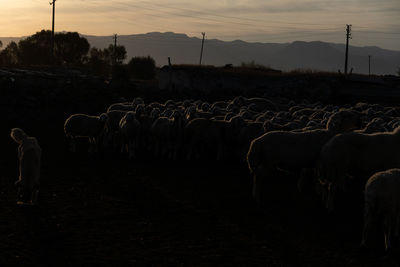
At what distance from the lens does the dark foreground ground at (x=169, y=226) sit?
349 inches

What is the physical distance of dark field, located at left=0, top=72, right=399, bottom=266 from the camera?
8.91 meters

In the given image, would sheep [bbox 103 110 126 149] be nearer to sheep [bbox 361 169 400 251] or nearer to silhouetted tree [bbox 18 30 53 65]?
sheep [bbox 361 169 400 251]

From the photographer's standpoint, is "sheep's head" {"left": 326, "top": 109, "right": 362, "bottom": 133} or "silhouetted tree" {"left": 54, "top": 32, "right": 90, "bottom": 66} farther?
"silhouetted tree" {"left": 54, "top": 32, "right": 90, "bottom": 66}

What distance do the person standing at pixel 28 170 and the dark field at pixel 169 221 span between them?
0.28 metres

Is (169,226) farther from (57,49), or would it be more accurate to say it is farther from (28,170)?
(57,49)

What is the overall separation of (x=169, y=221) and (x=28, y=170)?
306 cm

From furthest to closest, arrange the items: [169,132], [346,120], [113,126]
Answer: [113,126] < [169,132] < [346,120]

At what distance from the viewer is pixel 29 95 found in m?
36.1

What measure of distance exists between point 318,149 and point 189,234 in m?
3.89

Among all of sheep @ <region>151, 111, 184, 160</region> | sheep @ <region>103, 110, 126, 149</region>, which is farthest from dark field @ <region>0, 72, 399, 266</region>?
sheep @ <region>103, 110, 126, 149</region>

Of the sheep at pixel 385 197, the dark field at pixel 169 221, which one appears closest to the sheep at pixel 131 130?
the dark field at pixel 169 221

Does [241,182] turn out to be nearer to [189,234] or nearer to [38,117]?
[189,234]

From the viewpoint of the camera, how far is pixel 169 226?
34.7 ft

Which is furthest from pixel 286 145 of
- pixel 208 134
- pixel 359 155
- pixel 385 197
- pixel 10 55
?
pixel 10 55
